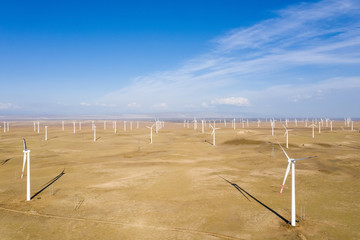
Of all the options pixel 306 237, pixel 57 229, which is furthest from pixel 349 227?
pixel 57 229

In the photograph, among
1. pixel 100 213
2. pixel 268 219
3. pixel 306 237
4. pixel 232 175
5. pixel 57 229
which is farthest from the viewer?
pixel 232 175

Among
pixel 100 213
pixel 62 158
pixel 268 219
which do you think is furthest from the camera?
pixel 62 158

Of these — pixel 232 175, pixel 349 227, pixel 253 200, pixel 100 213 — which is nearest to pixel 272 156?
pixel 232 175

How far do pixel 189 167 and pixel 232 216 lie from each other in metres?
21.1

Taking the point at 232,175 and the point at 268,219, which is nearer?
the point at 268,219

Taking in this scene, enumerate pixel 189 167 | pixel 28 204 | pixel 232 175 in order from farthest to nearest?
pixel 189 167 → pixel 232 175 → pixel 28 204

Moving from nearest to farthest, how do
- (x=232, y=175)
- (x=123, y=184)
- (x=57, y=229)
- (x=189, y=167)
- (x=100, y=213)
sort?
(x=57, y=229) → (x=100, y=213) → (x=123, y=184) → (x=232, y=175) → (x=189, y=167)


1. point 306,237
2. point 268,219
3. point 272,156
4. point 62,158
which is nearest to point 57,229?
point 268,219

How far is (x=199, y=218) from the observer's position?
2173cm

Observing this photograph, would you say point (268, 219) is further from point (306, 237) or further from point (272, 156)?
point (272, 156)

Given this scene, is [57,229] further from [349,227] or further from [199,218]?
[349,227]

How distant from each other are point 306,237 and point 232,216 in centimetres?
603

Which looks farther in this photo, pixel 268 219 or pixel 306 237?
pixel 268 219

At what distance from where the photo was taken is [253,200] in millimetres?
26094
